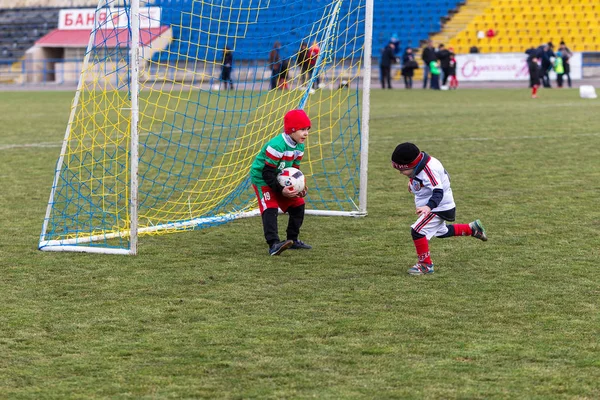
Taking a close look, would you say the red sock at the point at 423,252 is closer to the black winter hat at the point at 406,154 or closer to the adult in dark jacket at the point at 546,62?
the black winter hat at the point at 406,154

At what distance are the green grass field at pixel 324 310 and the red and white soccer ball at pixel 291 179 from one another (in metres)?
0.52

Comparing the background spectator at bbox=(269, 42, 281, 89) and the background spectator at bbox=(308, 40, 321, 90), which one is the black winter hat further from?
the background spectator at bbox=(269, 42, 281, 89)

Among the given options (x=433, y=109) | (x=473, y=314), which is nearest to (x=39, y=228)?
(x=473, y=314)

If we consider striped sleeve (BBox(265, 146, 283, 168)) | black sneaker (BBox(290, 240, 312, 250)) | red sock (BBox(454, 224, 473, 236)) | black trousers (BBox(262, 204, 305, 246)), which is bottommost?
black sneaker (BBox(290, 240, 312, 250))

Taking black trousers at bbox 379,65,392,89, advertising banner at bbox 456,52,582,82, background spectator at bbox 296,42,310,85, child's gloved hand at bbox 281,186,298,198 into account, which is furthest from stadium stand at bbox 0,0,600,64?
child's gloved hand at bbox 281,186,298,198

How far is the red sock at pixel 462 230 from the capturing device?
687 centimetres

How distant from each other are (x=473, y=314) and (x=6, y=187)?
22.2 ft

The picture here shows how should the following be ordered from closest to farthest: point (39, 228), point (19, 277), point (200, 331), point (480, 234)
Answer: point (200, 331) → point (19, 277) → point (480, 234) → point (39, 228)

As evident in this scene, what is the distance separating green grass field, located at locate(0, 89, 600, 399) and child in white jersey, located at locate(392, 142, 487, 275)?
0.20 meters

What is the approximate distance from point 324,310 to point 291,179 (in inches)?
70.1

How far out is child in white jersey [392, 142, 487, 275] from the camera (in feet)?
20.7

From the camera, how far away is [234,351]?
15.4ft

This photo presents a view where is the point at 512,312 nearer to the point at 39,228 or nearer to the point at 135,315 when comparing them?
the point at 135,315

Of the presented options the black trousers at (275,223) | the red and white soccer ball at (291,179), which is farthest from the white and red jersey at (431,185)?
the black trousers at (275,223)
